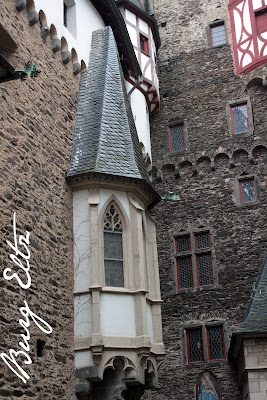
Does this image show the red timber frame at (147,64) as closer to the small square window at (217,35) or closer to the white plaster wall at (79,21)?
the small square window at (217,35)

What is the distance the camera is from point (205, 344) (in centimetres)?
1788

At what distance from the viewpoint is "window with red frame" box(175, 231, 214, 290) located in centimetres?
1872

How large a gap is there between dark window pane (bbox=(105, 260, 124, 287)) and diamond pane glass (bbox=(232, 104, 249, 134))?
8575mm

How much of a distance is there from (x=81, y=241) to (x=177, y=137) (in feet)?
28.9

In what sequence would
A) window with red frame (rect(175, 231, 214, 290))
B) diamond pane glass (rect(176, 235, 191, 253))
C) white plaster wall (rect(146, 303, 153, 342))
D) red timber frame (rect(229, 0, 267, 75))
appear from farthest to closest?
red timber frame (rect(229, 0, 267, 75)) → diamond pane glass (rect(176, 235, 191, 253)) → window with red frame (rect(175, 231, 214, 290)) → white plaster wall (rect(146, 303, 153, 342))

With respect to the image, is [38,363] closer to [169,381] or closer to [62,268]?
[62,268]

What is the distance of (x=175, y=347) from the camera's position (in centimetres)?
Result: 1808

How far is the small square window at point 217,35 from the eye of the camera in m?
21.3

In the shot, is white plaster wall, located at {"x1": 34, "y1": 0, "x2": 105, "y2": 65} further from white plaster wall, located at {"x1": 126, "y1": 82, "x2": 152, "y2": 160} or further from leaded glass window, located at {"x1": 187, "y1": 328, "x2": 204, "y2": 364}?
leaded glass window, located at {"x1": 187, "y1": 328, "x2": 204, "y2": 364}

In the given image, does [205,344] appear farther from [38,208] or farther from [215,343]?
[38,208]

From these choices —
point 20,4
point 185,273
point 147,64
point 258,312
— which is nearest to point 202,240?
point 185,273

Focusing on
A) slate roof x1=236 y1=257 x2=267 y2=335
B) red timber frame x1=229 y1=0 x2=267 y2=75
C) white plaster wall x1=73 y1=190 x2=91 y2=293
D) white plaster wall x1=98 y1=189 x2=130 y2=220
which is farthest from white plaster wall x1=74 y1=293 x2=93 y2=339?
red timber frame x1=229 y1=0 x2=267 y2=75

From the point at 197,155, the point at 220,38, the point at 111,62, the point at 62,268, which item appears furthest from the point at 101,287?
the point at 220,38

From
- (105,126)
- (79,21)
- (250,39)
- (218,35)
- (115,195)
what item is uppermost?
(218,35)
